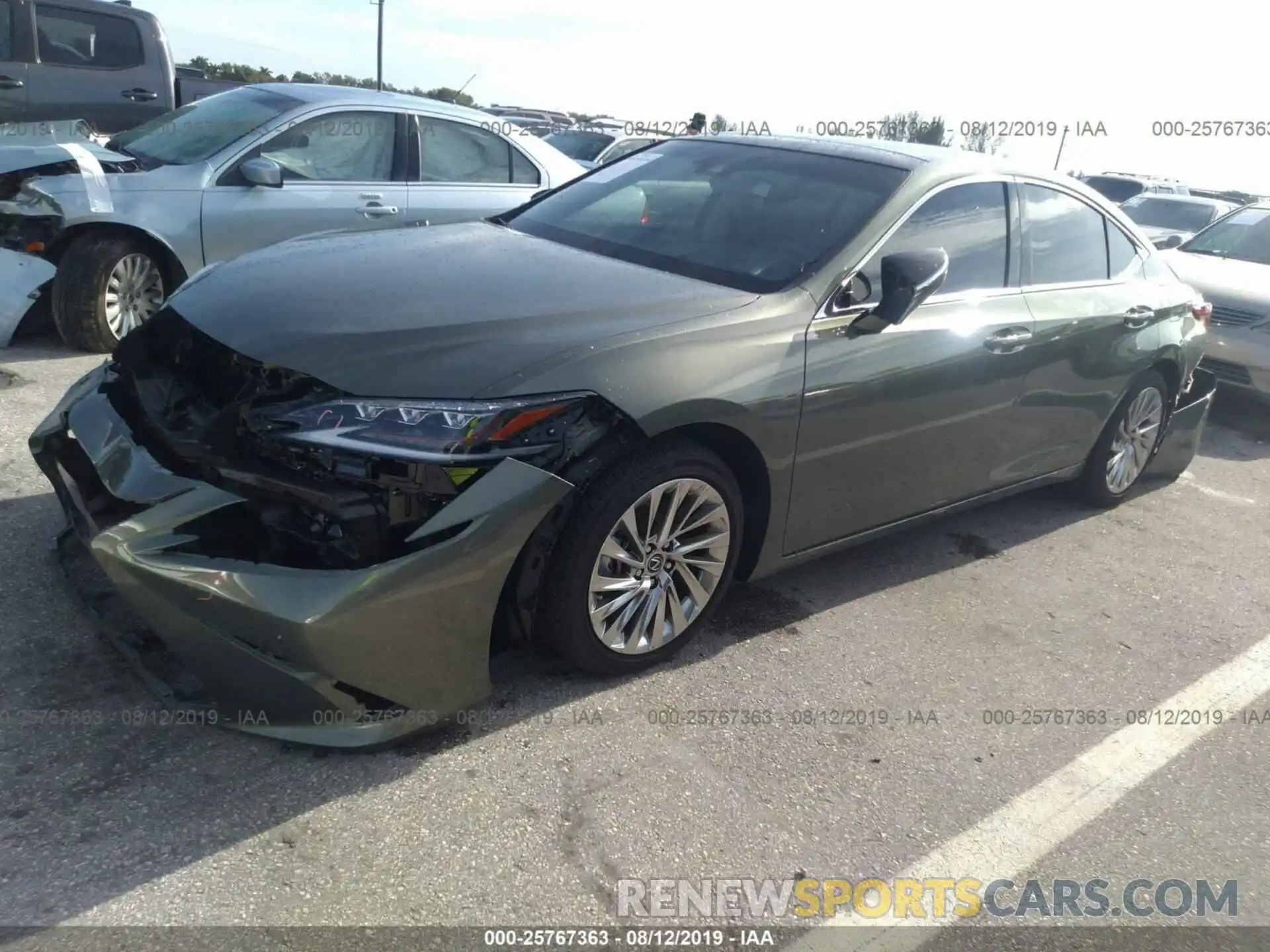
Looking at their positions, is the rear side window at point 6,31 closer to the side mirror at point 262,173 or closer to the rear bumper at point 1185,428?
the side mirror at point 262,173

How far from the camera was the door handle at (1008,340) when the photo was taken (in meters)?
3.87

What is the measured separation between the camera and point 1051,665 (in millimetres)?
3660

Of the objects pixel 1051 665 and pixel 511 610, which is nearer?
pixel 511 610

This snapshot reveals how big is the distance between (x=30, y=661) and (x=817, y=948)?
2.25 m

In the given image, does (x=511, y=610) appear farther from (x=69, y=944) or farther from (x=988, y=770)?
(x=988, y=770)

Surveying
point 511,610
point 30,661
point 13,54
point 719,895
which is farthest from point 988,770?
point 13,54

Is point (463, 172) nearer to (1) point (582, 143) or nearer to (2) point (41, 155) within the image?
(2) point (41, 155)

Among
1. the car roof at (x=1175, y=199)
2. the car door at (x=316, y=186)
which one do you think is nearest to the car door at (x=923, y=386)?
the car door at (x=316, y=186)

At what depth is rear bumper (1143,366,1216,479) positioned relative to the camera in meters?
5.39

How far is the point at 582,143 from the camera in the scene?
13820 mm

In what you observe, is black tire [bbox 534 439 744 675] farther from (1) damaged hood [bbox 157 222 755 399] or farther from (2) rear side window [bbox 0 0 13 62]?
(2) rear side window [bbox 0 0 13 62]

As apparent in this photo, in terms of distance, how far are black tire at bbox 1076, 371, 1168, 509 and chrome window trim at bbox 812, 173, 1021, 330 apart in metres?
1.23

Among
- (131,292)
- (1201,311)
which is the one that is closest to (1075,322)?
(1201,311)

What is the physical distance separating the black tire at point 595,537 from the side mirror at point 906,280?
2.59ft
